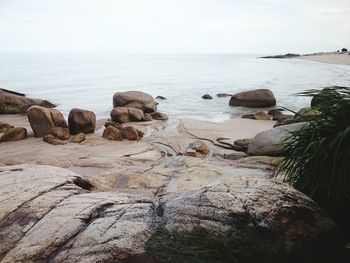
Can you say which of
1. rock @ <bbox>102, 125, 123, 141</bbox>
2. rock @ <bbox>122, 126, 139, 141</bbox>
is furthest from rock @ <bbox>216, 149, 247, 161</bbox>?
rock @ <bbox>102, 125, 123, 141</bbox>

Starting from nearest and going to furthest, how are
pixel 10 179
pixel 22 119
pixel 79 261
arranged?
pixel 79 261, pixel 10 179, pixel 22 119

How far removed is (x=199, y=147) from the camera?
29.1 feet

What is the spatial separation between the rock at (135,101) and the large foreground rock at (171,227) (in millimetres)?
12232

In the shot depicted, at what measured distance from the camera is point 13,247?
8.98 ft

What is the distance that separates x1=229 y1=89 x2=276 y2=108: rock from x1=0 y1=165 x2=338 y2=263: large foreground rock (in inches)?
593

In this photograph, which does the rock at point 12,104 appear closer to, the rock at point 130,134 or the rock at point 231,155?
the rock at point 130,134

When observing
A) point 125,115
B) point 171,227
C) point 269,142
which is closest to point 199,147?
point 269,142

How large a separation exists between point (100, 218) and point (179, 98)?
19.4 metres

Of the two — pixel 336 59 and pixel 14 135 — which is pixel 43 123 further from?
pixel 336 59

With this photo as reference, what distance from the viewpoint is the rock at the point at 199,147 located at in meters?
8.64

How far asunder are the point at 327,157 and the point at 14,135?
878 centimetres

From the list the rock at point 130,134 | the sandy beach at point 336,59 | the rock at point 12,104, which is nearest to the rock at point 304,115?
the rock at point 130,134

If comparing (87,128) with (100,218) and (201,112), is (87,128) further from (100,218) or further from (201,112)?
(100,218)

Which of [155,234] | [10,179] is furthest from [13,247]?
[10,179]
